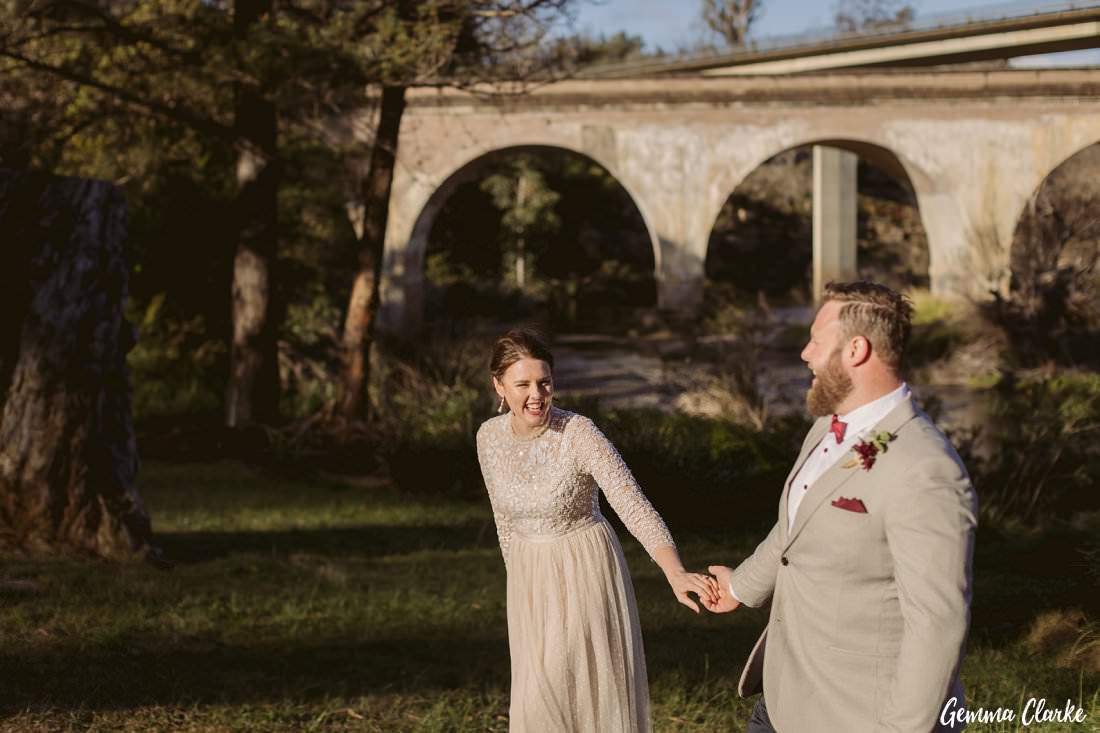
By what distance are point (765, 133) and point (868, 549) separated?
23721mm

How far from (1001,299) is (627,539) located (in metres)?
9.12

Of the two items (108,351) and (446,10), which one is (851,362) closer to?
(108,351)

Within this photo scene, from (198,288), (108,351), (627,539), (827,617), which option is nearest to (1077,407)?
(627,539)

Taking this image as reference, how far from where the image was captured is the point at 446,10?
12781 millimetres

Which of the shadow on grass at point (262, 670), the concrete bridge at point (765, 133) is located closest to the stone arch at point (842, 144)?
the concrete bridge at point (765, 133)

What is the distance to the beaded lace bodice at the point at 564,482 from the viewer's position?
3.76 meters

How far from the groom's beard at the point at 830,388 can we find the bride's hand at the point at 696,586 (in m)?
0.78

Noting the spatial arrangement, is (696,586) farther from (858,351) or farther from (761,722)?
(858,351)

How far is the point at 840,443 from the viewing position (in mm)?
2676

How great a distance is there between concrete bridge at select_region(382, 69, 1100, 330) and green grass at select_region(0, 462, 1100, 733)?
623 inches

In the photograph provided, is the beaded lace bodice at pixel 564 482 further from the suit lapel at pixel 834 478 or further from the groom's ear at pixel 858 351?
the groom's ear at pixel 858 351

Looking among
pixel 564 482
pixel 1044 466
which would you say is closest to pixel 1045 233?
pixel 1044 466

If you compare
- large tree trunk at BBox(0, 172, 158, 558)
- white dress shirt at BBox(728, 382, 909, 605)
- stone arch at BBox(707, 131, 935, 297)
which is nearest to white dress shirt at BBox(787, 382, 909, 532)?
white dress shirt at BBox(728, 382, 909, 605)

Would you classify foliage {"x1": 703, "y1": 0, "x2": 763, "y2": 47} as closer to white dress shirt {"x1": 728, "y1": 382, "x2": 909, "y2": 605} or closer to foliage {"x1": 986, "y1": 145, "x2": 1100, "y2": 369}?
foliage {"x1": 986, "y1": 145, "x2": 1100, "y2": 369}
